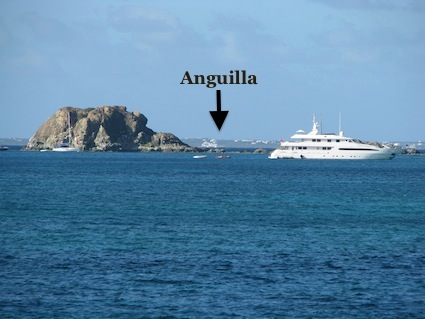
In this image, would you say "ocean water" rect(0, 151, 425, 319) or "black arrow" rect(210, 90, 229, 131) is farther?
"ocean water" rect(0, 151, 425, 319)

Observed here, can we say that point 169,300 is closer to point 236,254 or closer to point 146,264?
point 146,264

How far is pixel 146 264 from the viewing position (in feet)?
130

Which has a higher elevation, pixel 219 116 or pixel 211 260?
pixel 219 116

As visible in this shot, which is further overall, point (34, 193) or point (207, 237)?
point (34, 193)

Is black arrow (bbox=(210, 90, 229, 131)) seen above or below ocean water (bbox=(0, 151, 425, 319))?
above

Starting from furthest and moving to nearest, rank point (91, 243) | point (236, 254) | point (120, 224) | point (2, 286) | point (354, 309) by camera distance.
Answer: point (120, 224) < point (91, 243) < point (236, 254) < point (2, 286) < point (354, 309)

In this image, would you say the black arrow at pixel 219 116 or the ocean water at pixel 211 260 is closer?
the black arrow at pixel 219 116

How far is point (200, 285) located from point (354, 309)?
6774 mm

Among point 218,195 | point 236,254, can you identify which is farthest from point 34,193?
point 236,254

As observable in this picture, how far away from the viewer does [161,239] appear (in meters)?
48.9

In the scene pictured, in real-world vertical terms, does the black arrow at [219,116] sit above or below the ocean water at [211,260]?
above

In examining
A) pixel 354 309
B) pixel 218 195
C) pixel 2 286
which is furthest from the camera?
pixel 218 195

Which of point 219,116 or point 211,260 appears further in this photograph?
point 211,260

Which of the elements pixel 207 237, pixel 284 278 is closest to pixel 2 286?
pixel 284 278
